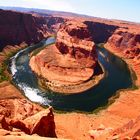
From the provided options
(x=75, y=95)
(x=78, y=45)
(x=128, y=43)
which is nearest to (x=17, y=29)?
(x=78, y=45)

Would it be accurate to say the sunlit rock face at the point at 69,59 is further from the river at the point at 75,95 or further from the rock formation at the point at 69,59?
A: the river at the point at 75,95

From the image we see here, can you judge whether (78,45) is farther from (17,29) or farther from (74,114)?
(17,29)

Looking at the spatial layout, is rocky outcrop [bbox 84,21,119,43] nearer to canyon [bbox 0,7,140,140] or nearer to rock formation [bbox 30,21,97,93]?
canyon [bbox 0,7,140,140]

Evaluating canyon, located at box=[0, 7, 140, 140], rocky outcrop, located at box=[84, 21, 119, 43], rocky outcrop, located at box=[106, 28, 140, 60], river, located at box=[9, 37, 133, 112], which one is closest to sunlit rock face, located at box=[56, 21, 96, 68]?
canyon, located at box=[0, 7, 140, 140]

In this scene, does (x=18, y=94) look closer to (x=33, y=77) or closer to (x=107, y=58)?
(x=33, y=77)

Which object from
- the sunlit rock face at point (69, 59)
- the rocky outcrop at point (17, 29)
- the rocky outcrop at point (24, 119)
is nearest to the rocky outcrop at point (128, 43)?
the sunlit rock face at point (69, 59)

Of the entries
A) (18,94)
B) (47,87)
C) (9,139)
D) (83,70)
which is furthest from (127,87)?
(9,139)
